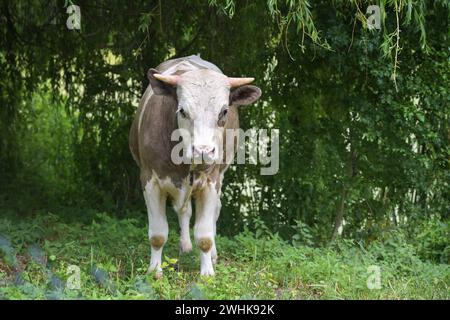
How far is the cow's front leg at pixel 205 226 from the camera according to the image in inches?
273

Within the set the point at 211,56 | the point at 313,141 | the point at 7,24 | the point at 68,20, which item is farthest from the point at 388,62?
the point at 7,24

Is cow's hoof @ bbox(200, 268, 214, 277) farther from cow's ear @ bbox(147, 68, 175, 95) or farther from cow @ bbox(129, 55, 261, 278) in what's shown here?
cow's ear @ bbox(147, 68, 175, 95)

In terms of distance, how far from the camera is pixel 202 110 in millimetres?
6242

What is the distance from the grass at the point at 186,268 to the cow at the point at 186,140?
32 cm

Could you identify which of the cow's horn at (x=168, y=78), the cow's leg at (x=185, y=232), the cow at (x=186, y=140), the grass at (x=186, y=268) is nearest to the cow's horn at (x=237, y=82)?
the cow at (x=186, y=140)

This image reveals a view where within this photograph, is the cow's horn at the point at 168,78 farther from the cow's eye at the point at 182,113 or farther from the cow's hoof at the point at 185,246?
the cow's hoof at the point at 185,246

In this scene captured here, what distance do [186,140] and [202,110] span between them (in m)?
0.27

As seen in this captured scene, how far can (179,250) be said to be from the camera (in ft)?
25.0

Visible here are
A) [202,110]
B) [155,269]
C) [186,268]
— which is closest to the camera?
[202,110]

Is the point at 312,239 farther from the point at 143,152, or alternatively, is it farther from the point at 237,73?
the point at 143,152

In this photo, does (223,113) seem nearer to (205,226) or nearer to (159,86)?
(159,86)

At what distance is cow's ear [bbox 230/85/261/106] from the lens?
22.1ft

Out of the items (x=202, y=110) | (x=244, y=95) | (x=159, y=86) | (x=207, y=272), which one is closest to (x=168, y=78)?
(x=159, y=86)

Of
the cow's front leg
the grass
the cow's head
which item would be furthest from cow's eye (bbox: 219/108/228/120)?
the grass
